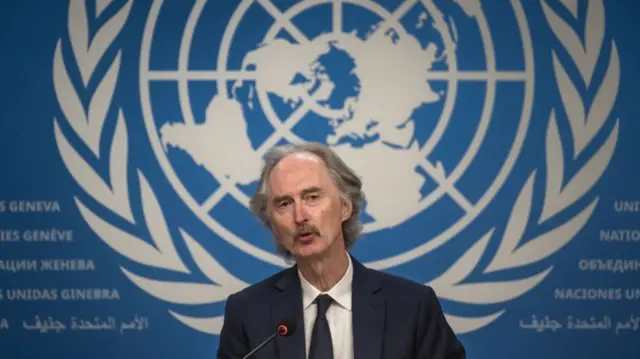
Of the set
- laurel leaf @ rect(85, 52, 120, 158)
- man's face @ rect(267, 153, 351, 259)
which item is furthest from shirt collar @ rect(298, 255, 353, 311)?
laurel leaf @ rect(85, 52, 120, 158)

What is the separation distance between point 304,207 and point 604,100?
5.71 ft

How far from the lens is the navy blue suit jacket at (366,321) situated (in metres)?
2.21

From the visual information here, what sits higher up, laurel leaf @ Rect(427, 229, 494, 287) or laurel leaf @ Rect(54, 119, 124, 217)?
laurel leaf @ Rect(54, 119, 124, 217)

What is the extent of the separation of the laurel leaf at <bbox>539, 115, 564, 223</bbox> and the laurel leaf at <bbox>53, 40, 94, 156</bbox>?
2.04 metres

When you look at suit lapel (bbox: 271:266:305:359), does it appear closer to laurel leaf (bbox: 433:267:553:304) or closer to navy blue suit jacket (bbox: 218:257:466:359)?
navy blue suit jacket (bbox: 218:257:466:359)

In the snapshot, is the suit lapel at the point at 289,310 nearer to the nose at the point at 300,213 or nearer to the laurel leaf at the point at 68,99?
the nose at the point at 300,213

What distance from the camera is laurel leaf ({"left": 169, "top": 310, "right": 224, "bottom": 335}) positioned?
3.43 meters

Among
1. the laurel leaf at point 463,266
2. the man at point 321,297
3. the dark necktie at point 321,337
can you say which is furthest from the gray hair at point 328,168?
the laurel leaf at point 463,266

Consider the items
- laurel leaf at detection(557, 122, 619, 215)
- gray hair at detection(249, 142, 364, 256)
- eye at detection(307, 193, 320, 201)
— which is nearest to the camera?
eye at detection(307, 193, 320, 201)

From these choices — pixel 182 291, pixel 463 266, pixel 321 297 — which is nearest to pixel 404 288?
pixel 321 297

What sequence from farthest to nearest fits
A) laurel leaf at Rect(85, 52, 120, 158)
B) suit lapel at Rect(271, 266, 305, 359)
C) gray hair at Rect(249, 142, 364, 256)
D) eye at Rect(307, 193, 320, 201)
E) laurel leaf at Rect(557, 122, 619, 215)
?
1. laurel leaf at Rect(85, 52, 120, 158)
2. laurel leaf at Rect(557, 122, 619, 215)
3. gray hair at Rect(249, 142, 364, 256)
4. eye at Rect(307, 193, 320, 201)
5. suit lapel at Rect(271, 266, 305, 359)

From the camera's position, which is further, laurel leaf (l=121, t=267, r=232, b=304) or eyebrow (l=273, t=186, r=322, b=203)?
laurel leaf (l=121, t=267, r=232, b=304)

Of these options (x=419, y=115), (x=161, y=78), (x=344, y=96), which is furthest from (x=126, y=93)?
(x=419, y=115)

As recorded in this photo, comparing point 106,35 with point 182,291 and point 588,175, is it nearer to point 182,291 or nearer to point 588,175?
point 182,291
